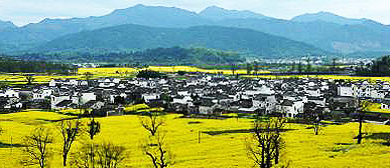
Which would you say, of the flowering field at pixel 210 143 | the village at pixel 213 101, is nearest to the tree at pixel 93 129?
the flowering field at pixel 210 143

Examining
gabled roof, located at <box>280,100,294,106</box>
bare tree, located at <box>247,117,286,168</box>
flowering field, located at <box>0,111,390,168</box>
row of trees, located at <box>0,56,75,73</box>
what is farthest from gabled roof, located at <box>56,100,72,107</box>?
row of trees, located at <box>0,56,75,73</box>

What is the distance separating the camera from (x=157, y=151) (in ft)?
126

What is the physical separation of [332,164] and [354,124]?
24839 millimetres

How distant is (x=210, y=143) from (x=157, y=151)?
667 cm

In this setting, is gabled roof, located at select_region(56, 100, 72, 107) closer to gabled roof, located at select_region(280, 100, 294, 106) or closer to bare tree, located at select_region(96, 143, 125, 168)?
gabled roof, located at select_region(280, 100, 294, 106)

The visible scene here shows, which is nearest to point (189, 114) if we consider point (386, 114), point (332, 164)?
point (386, 114)

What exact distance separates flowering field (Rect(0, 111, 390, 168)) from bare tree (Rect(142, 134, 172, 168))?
0.69 metres

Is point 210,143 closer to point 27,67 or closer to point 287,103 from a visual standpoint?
point 287,103

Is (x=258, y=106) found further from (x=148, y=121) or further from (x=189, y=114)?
(x=148, y=121)

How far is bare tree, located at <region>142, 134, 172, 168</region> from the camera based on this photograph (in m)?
32.6

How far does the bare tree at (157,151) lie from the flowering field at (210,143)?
2.28 ft

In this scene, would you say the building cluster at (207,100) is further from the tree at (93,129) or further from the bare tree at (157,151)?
the bare tree at (157,151)

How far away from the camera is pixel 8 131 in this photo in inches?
1948

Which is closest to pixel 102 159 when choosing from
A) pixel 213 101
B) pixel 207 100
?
pixel 207 100
